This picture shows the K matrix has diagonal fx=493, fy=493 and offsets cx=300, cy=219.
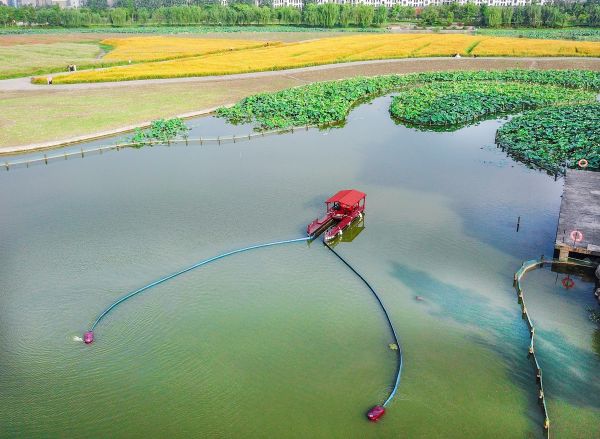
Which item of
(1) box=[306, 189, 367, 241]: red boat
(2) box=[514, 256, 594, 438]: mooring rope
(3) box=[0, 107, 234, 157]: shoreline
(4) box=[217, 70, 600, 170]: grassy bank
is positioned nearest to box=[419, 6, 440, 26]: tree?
(4) box=[217, 70, 600, 170]: grassy bank

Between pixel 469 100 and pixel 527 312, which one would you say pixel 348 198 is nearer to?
pixel 527 312

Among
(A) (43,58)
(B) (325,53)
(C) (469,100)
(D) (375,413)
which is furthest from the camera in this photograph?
(B) (325,53)

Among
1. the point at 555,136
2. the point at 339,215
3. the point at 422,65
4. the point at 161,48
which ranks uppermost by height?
the point at 161,48

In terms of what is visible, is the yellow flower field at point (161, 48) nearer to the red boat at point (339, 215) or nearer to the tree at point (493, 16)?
the red boat at point (339, 215)

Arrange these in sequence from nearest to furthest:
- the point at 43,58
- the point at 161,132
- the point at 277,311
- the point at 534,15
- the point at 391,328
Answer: the point at 391,328
the point at 277,311
the point at 161,132
the point at 43,58
the point at 534,15

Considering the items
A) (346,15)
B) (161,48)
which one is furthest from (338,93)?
(346,15)

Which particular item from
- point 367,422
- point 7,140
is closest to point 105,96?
point 7,140

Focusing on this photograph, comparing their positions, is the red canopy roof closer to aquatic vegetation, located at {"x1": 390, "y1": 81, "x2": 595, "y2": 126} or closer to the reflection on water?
the reflection on water

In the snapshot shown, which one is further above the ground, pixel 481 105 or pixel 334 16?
pixel 334 16
